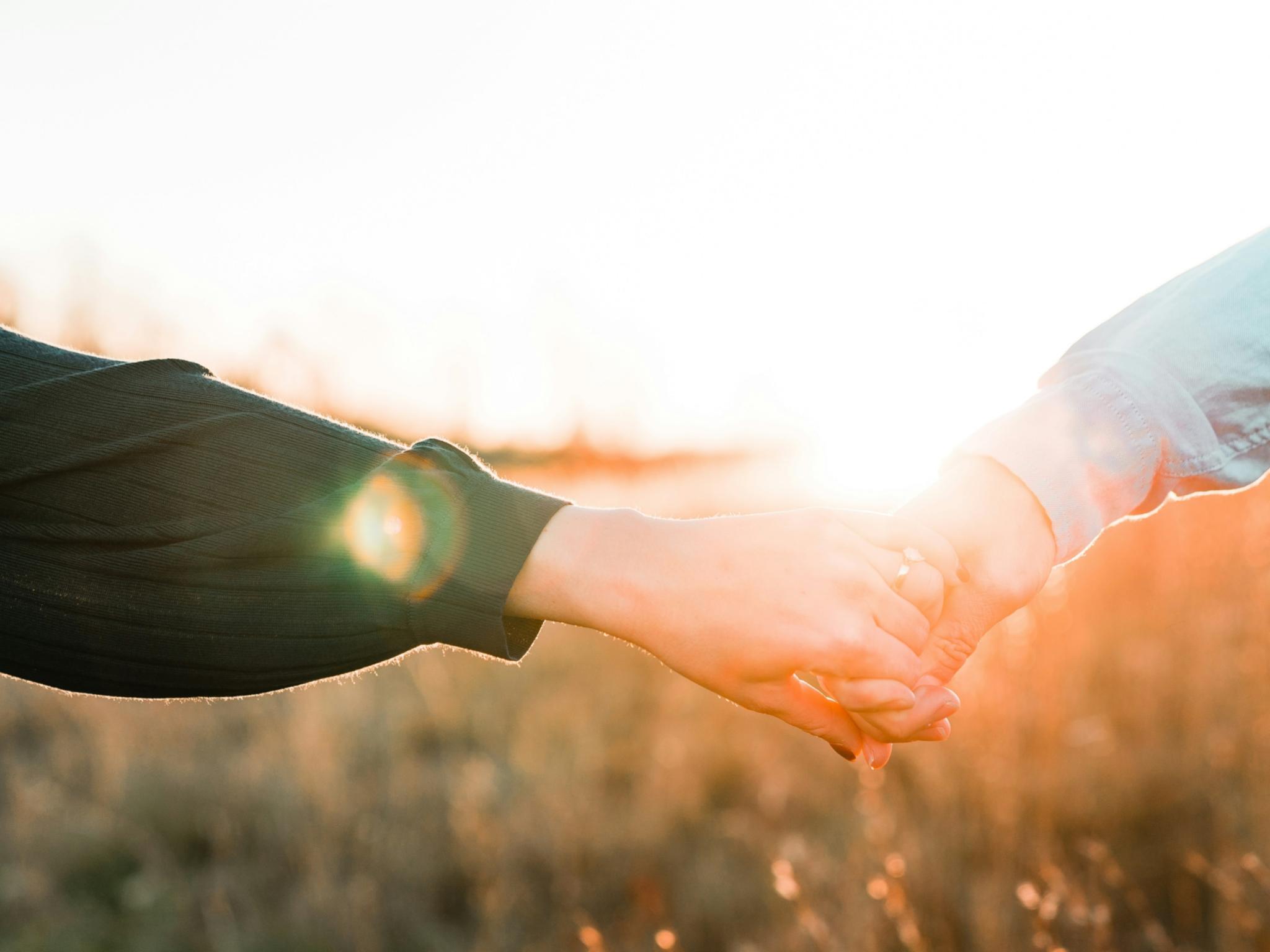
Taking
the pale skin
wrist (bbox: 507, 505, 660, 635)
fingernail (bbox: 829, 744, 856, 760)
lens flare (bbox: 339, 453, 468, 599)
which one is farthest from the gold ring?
lens flare (bbox: 339, 453, 468, 599)

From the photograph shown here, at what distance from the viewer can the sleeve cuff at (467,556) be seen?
4.06ft

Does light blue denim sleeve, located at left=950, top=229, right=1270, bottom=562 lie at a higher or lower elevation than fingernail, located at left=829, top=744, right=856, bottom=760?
higher

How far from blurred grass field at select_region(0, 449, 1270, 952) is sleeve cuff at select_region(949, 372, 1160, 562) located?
798 mm

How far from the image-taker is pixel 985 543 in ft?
5.82

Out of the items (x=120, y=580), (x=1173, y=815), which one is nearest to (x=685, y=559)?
(x=120, y=580)

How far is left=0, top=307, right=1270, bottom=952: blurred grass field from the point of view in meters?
2.60

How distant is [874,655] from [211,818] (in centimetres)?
291

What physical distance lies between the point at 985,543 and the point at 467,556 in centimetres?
109

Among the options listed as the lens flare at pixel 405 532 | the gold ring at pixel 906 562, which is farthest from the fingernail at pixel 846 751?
the lens flare at pixel 405 532

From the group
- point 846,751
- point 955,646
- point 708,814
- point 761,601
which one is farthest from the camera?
point 708,814

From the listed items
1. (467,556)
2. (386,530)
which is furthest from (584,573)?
(386,530)

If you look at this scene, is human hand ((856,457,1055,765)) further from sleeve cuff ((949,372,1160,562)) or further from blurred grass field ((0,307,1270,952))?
blurred grass field ((0,307,1270,952))

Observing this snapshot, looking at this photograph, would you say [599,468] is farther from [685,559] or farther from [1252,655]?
[685,559]

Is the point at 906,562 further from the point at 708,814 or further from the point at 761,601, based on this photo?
the point at 708,814
